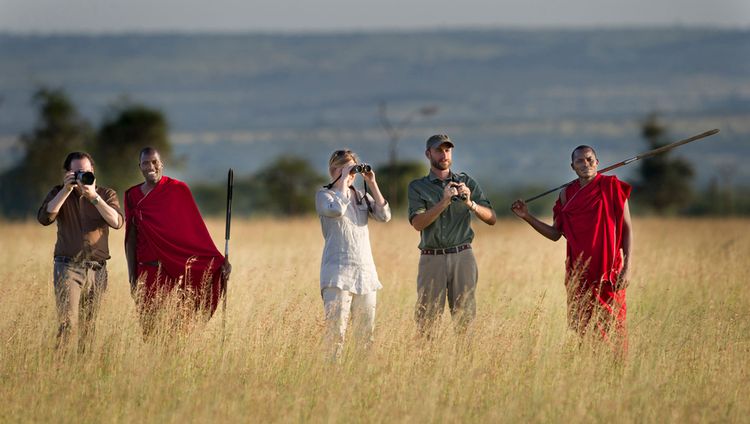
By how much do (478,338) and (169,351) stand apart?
2364mm

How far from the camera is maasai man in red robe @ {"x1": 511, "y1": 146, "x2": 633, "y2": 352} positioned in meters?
10.3

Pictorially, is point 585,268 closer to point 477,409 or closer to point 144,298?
point 477,409

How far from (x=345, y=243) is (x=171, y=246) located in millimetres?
1827

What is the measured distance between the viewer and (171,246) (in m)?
11.0

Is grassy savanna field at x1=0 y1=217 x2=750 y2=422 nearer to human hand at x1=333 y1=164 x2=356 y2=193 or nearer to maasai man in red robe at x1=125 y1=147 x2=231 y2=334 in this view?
Result: maasai man in red robe at x1=125 y1=147 x2=231 y2=334

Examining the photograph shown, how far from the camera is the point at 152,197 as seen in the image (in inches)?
431

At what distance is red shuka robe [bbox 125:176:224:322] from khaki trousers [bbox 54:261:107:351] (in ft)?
1.33

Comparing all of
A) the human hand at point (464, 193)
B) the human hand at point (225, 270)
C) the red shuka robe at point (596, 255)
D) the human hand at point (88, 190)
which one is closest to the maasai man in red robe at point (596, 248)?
the red shuka robe at point (596, 255)

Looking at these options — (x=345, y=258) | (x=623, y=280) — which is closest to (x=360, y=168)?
(x=345, y=258)

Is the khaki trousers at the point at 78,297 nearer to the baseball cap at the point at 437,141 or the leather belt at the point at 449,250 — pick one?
the leather belt at the point at 449,250

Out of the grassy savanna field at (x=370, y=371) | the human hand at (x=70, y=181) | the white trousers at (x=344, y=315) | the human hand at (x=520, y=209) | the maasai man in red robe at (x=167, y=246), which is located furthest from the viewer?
the maasai man in red robe at (x=167, y=246)

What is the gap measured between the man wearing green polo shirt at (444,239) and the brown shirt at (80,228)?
2443 millimetres

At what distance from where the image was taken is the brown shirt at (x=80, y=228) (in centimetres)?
1061

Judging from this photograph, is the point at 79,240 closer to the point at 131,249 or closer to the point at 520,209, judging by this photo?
the point at 131,249
